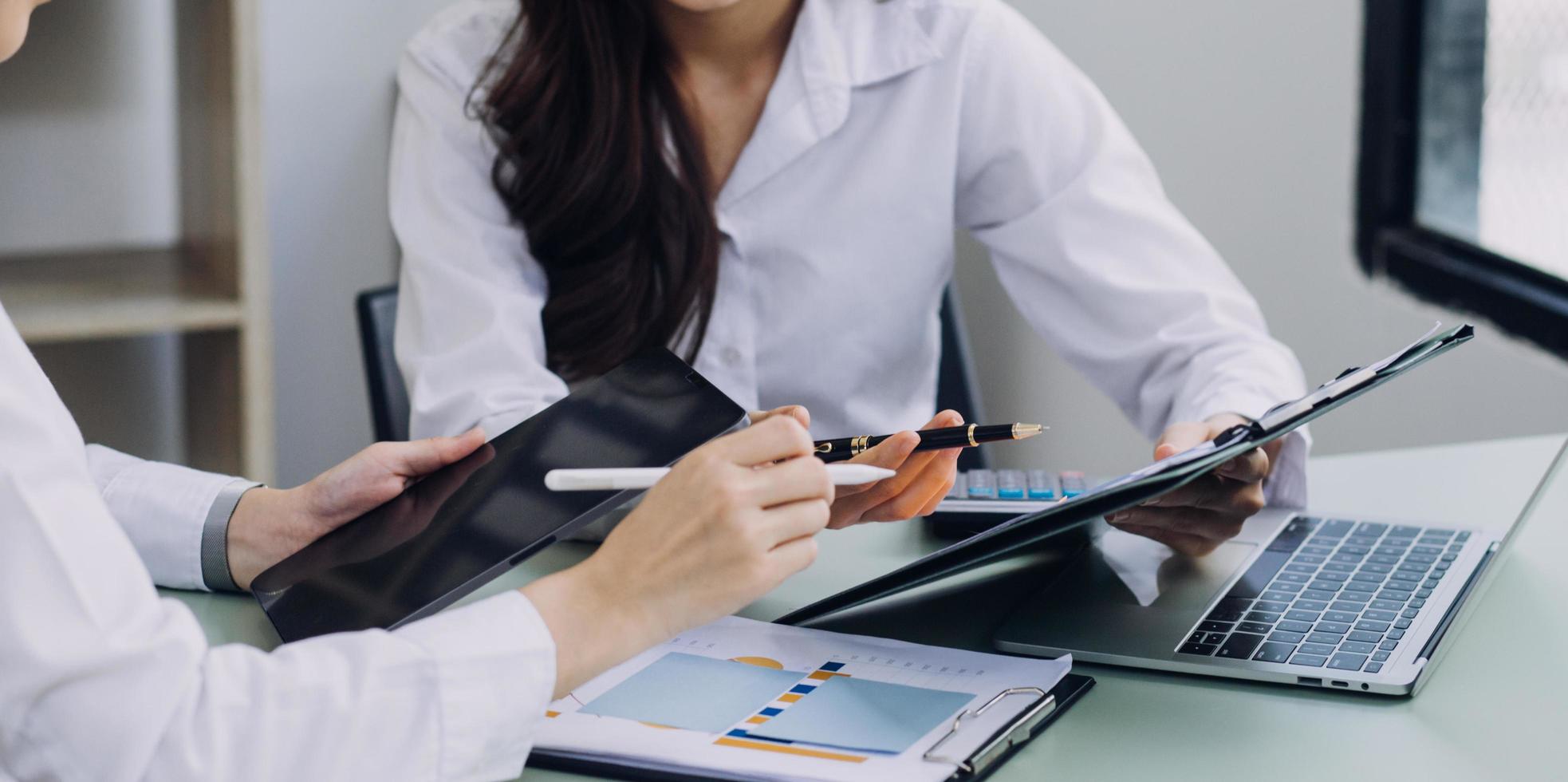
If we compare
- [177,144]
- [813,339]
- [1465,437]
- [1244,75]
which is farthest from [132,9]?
[1465,437]

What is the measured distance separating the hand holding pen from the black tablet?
6 cm

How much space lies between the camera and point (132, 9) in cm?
A: 192

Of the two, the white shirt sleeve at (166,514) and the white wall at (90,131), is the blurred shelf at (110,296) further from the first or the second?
the white shirt sleeve at (166,514)

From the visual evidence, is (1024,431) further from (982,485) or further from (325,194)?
(325,194)

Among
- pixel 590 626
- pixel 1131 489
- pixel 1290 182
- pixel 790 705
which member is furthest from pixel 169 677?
pixel 1290 182

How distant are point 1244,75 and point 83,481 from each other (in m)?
1.62

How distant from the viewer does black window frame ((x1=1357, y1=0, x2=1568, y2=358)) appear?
162 centimetres

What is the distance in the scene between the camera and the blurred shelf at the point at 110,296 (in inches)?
63.7

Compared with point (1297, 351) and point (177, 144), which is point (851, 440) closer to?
point (1297, 351)

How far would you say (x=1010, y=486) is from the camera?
3.21 ft

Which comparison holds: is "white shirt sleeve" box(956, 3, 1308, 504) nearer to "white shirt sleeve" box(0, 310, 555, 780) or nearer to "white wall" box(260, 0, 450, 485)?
"white shirt sleeve" box(0, 310, 555, 780)

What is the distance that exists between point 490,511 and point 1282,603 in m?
0.45

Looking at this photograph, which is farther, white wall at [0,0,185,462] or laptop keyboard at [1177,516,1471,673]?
white wall at [0,0,185,462]

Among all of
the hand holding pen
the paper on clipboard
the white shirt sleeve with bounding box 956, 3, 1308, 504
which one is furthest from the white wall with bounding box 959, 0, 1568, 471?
the paper on clipboard
